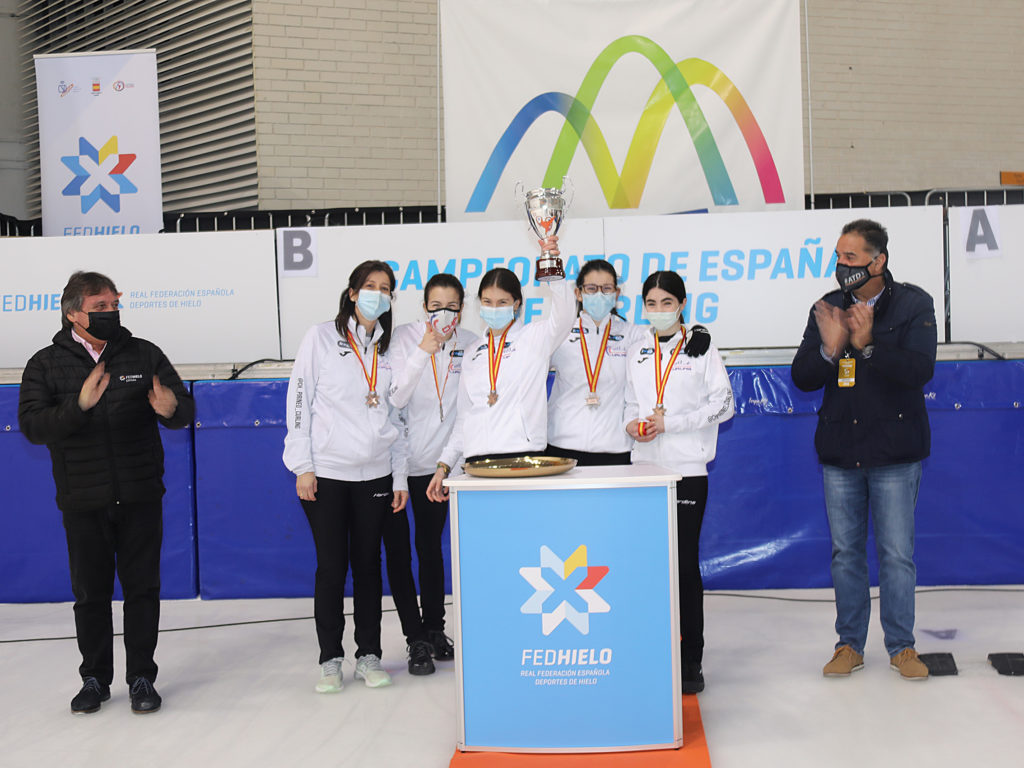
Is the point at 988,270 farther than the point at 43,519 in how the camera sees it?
No

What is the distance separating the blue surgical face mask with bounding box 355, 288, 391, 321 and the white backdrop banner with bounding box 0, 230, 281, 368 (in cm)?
172

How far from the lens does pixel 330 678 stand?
3.26 metres

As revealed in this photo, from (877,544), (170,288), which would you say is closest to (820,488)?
(877,544)

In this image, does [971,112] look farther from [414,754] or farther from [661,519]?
[414,754]

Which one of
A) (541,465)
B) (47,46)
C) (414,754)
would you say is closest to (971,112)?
(541,465)

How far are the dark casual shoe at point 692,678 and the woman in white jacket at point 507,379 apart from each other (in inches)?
35.9

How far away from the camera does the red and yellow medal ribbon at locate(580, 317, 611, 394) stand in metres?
3.39

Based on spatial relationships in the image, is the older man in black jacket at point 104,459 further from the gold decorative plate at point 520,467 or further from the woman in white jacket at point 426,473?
the gold decorative plate at point 520,467

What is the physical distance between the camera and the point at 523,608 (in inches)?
103

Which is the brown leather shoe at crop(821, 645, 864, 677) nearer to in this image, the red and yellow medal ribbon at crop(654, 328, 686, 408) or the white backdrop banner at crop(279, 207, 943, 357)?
the red and yellow medal ribbon at crop(654, 328, 686, 408)

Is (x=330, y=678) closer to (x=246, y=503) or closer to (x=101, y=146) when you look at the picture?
(x=246, y=503)

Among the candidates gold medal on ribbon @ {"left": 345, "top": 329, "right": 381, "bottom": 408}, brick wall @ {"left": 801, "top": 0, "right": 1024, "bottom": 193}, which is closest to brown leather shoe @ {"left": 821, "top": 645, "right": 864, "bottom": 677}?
gold medal on ribbon @ {"left": 345, "top": 329, "right": 381, "bottom": 408}

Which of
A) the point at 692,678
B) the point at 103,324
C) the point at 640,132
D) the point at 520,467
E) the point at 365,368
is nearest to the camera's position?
the point at 520,467

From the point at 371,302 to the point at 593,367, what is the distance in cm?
87
